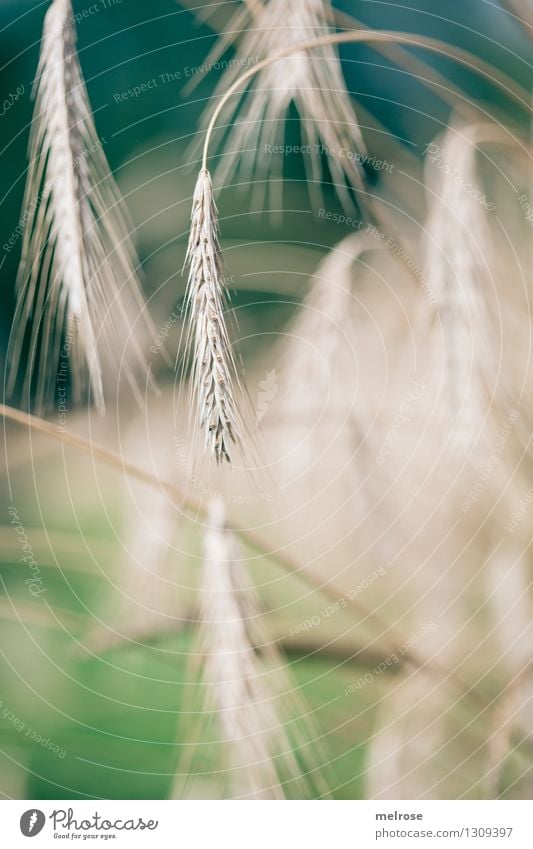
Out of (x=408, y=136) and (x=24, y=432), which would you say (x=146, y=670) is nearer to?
(x=24, y=432)

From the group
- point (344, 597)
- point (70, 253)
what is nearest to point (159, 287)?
point (70, 253)

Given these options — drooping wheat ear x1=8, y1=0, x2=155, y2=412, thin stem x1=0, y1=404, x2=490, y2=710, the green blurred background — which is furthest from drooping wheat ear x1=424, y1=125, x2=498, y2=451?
drooping wheat ear x1=8, y1=0, x2=155, y2=412

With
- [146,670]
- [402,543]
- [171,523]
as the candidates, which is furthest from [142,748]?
[402,543]

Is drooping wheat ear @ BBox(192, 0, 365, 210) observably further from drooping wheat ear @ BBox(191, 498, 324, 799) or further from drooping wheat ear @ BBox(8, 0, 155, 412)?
drooping wheat ear @ BBox(191, 498, 324, 799)

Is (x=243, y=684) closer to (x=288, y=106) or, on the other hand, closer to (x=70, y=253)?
(x=70, y=253)

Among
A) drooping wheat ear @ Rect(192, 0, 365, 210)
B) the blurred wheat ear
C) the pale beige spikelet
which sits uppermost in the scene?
drooping wheat ear @ Rect(192, 0, 365, 210)

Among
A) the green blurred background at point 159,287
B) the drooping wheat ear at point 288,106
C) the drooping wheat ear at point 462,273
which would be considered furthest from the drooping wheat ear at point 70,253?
the drooping wheat ear at point 462,273

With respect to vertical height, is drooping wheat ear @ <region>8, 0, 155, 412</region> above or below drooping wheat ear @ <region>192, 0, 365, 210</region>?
below
